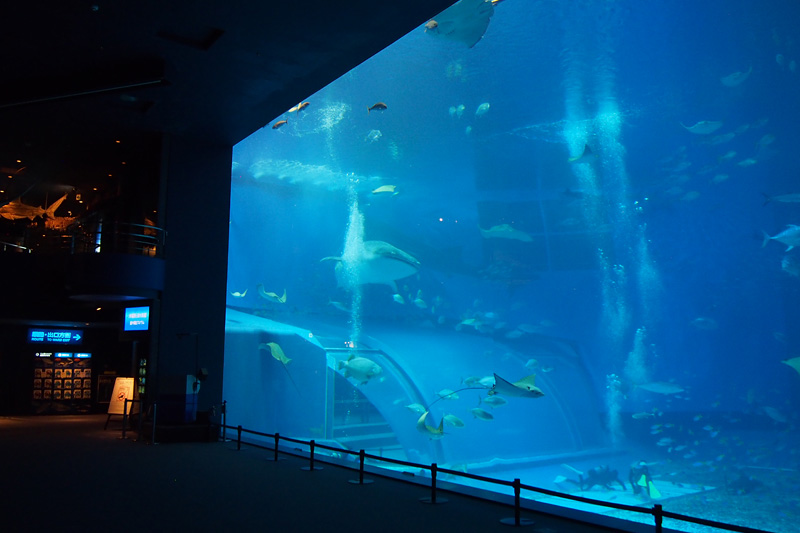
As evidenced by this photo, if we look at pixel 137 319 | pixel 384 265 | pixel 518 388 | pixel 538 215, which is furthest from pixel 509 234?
pixel 137 319

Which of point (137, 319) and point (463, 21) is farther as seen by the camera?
point (463, 21)

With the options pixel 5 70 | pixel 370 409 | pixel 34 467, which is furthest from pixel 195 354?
pixel 370 409

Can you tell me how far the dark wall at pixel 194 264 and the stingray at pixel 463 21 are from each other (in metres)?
10.2

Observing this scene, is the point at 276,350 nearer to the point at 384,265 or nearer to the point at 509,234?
the point at 384,265

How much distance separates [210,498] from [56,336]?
12.2 metres

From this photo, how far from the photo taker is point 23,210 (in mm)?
17016

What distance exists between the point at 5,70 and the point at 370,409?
29927mm

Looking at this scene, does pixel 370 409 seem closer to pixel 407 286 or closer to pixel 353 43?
pixel 407 286

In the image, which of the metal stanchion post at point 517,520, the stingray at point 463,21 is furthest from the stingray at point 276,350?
the metal stanchion post at point 517,520

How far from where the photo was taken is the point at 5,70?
8.24 m

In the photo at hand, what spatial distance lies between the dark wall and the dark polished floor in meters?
2.76

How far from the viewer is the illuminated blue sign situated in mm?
14297

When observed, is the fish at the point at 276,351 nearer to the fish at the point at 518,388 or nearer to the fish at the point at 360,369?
the fish at the point at 360,369

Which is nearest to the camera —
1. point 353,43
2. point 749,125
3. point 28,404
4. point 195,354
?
point 353,43
